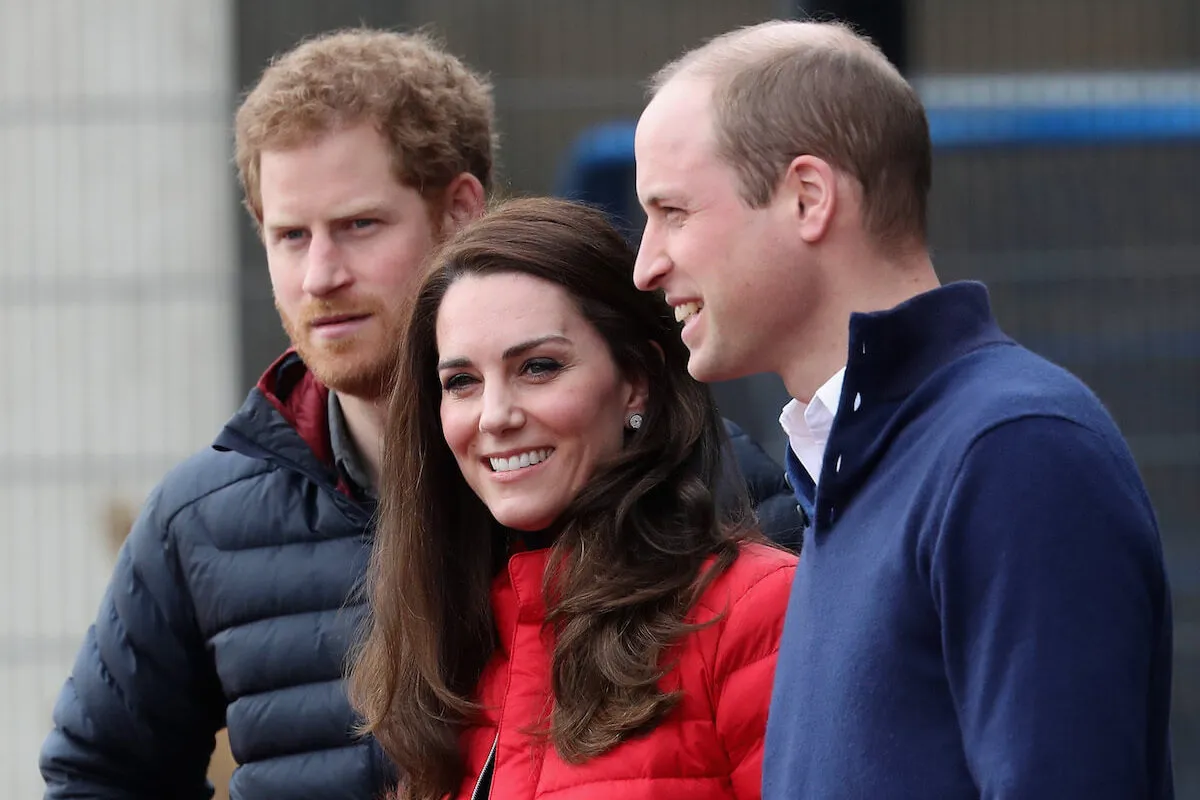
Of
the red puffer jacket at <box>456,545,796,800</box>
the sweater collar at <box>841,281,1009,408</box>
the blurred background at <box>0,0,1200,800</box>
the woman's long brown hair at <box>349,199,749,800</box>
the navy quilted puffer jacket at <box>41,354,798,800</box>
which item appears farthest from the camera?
the blurred background at <box>0,0,1200,800</box>

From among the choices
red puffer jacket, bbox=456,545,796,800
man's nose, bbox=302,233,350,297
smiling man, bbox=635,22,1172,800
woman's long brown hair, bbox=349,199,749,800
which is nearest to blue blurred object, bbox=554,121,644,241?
man's nose, bbox=302,233,350,297

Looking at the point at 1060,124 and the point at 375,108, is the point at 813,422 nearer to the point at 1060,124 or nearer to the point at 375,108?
the point at 375,108

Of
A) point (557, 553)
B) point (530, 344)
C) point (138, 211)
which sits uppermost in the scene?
point (530, 344)

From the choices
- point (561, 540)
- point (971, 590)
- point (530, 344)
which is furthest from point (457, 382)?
point (971, 590)

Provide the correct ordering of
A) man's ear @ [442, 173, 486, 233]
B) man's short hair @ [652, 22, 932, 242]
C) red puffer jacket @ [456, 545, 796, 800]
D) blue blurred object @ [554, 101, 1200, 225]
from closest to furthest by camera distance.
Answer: man's short hair @ [652, 22, 932, 242]
red puffer jacket @ [456, 545, 796, 800]
man's ear @ [442, 173, 486, 233]
blue blurred object @ [554, 101, 1200, 225]

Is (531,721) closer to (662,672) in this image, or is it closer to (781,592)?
(662,672)

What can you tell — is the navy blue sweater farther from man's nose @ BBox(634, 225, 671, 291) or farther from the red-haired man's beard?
the red-haired man's beard

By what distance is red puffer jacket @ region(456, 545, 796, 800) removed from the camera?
2.29 metres

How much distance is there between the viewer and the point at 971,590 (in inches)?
64.5

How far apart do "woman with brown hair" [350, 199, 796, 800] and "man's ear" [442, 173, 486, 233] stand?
31 centimetres

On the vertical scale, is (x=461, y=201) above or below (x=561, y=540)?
above

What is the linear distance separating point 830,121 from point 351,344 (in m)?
1.07

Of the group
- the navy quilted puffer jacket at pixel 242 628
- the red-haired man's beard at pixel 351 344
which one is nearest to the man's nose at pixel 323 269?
the red-haired man's beard at pixel 351 344

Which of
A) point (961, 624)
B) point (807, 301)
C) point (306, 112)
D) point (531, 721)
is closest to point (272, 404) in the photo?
point (306, 112)
